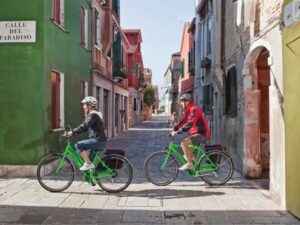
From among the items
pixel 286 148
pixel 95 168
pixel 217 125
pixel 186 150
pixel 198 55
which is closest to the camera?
pixel 286 148

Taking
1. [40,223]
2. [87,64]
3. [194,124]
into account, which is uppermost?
[87,64]

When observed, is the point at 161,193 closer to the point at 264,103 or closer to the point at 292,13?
the point at 292,13

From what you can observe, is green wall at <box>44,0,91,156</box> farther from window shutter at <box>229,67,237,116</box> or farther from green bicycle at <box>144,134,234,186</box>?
window shutter at <box>229,67,237,116</box>

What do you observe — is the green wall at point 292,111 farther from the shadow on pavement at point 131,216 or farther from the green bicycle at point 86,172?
the green bicycle at point 86,172

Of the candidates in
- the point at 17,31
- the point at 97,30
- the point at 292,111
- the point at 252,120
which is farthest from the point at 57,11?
the point at 292,111

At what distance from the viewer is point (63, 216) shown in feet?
20.3

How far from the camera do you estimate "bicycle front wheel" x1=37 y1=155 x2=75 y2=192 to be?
7.70 m

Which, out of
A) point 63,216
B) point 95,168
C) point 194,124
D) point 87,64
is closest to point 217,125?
point 87,64

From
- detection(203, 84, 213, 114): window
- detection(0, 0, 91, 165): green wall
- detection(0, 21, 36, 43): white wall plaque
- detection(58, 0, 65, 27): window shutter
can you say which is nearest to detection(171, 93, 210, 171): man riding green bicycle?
detection(0, 0, 91, 165): green wall

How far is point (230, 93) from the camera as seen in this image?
1152 cm

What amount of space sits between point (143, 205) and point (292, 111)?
264cm

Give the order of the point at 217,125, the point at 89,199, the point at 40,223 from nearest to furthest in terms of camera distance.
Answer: the point at 40,223
the point at 89,199
the point at 217,125

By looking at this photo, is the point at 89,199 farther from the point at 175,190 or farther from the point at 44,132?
the point at 44,132

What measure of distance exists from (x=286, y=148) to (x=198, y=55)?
14.9 m
